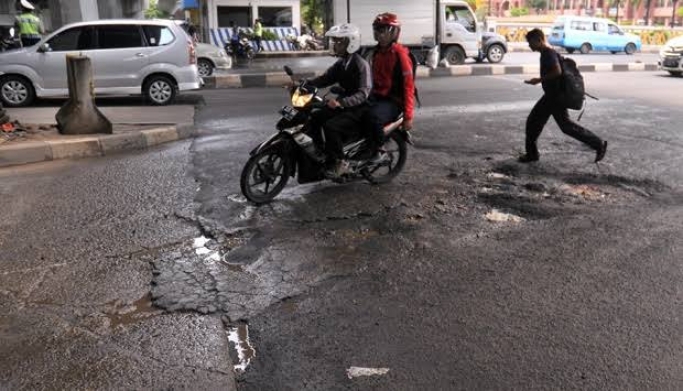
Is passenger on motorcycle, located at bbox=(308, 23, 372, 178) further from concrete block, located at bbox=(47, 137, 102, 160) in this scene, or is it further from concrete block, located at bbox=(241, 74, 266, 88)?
concrete block, located at bbox=(241, 74, 266, 88)

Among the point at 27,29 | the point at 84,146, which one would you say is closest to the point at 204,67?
the point at 27,29

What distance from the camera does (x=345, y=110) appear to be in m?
5.67

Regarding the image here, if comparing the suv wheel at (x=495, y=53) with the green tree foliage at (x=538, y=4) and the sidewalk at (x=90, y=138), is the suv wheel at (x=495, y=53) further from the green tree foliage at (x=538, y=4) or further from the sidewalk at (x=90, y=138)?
the green tree foliage at (x=538, y=4)

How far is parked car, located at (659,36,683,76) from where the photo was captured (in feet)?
58.9

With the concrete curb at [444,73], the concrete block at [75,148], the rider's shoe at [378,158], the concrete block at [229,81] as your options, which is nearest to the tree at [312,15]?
the concrete curb at [444,73]

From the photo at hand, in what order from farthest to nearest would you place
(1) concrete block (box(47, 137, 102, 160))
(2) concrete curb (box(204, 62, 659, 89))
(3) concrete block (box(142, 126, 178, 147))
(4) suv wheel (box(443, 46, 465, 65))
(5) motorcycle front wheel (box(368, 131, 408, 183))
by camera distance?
(4) suv wheel (box(443, 46, 465, 65))
(2) concrete curb (box(204, 62, 659, 89))
(3) concrete block (box(142, 126, 178, 147))
(1) concrete block (box(47, 137, 102, 160))
(5) motorcycle front wheel (box(368, 131, 408, 183))

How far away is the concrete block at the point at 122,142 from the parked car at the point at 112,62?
3949 mm

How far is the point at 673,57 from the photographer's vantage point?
1809 cm

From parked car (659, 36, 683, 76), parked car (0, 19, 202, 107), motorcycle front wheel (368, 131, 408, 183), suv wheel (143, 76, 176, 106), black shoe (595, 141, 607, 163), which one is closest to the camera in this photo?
motorcycle front wheel (368, 131, 408, 183)

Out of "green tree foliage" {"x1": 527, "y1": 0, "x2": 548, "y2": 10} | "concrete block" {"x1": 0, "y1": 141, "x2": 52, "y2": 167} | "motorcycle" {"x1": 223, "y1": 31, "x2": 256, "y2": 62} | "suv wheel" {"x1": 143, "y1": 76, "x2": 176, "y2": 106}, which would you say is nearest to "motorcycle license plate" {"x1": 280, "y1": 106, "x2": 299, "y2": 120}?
"concrete block" {"x1": 0, "y1": 141, "x2": 52, "y2": 167}

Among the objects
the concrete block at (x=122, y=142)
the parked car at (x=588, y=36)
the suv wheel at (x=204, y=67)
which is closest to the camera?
the concrete block at (x=122, y=142)

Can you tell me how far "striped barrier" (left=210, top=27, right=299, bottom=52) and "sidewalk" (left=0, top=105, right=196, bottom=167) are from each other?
57.1 ft

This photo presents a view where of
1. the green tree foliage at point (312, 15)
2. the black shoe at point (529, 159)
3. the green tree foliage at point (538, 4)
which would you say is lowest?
the black shoe at point (529, 159)

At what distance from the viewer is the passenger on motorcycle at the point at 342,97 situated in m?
5.41
